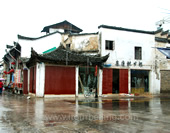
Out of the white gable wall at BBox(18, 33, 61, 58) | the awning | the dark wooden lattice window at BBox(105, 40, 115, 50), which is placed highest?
the white gable wall at BBox(18, 33, 61, 58)

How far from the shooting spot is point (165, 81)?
24156 mm

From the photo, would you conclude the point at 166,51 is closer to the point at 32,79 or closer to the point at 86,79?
the point at 86,79

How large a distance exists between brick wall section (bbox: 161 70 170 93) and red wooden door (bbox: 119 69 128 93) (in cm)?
465

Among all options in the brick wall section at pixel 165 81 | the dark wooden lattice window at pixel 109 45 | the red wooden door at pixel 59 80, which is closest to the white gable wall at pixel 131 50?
the dark wooden lattice window at pixel 109 45

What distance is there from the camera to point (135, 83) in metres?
23.2

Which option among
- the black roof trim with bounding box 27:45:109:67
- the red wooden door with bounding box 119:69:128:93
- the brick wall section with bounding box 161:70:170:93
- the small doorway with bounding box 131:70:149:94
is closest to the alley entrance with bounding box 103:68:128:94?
the red wooden door with bounding box 119:69:128:93

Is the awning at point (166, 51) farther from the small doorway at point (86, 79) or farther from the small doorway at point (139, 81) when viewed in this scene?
the small doorway at point (86, 79)

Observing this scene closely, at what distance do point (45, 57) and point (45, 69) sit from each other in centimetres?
115

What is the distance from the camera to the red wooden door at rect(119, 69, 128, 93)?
22031 millimetres

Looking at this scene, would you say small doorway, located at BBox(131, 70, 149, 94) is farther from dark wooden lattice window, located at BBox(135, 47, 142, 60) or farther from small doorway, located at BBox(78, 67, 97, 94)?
small doorway, located at BBox(78, 67, 97, 94)

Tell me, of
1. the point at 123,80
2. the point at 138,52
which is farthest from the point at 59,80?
the point at 138,52

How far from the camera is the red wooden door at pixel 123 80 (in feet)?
72.3

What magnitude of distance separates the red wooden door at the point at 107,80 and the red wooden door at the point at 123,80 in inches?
42.2

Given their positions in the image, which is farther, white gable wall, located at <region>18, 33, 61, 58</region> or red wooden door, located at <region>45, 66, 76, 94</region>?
white gable wall, located at <region>18, 33, 61, 58</region>
